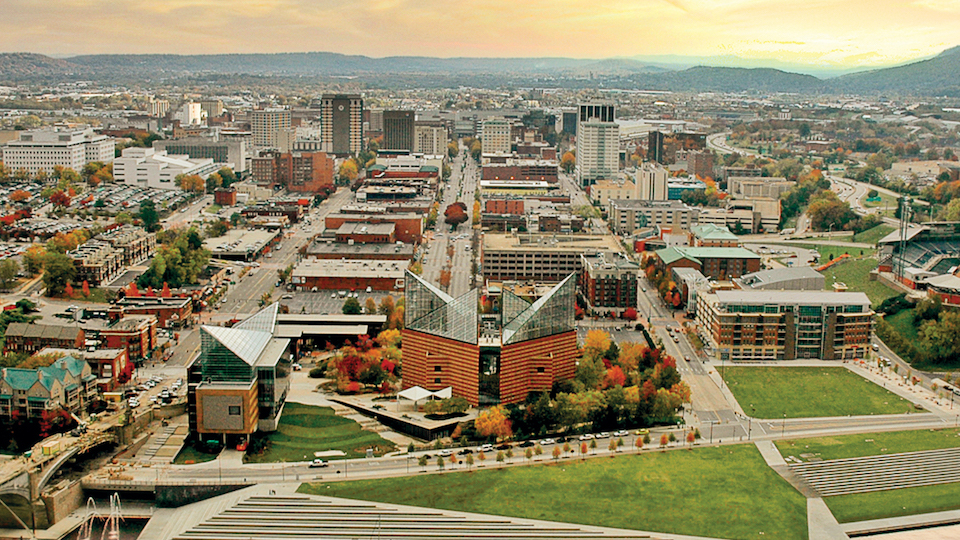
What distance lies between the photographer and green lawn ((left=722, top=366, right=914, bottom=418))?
3362cm

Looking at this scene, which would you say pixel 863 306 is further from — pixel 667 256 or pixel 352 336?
pixel 352 336

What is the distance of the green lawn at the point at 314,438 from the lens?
28.9m

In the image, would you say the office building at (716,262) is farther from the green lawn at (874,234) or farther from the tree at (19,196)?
the tree at (19,196)

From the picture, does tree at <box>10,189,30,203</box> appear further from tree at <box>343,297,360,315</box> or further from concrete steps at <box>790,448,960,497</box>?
concrete steps at <box>790,448,960,497</box>

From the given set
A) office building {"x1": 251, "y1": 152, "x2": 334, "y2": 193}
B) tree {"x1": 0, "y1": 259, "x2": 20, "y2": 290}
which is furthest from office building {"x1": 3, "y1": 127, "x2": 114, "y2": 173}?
tree {"x1": 0, "y1": 259, "x2": 20, "y2": 290}

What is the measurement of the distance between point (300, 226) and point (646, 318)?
92.5 ft

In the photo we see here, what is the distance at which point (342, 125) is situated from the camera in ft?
325

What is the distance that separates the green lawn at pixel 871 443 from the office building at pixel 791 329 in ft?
26.2

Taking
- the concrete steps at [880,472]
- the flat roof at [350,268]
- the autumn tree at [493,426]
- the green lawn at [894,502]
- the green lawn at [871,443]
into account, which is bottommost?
the green lawn at [894,502]

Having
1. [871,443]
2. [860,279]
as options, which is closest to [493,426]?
[871,443]

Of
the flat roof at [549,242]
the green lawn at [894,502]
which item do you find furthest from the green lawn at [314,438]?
the flat roof at [549,242]

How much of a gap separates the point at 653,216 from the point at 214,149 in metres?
41.5

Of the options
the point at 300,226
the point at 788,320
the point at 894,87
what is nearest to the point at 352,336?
the point at 788,320

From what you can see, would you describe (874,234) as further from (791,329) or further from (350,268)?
(350,268)
